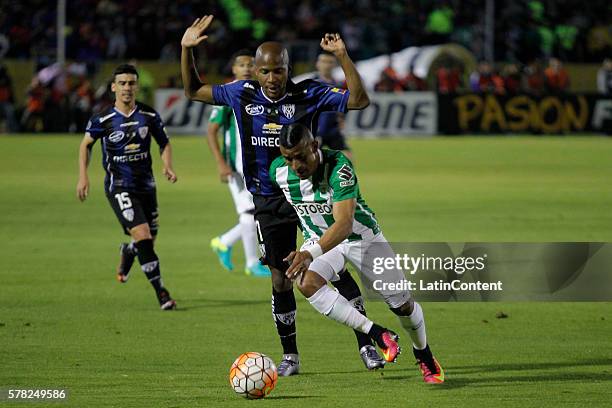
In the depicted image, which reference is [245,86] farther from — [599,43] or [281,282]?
[599,43]

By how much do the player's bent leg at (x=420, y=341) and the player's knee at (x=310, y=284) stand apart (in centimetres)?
53

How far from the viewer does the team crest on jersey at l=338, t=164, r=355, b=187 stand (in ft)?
25.9

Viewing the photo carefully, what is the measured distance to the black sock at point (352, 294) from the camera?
28.6 feet

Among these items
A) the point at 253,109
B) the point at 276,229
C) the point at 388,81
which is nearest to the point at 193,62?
the point at 253,109

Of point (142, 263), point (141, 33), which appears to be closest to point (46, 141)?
point (141, 33)

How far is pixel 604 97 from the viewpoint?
37.8m

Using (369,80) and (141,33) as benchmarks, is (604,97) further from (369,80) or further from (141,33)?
(141,33)

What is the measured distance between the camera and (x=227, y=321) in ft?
35.8

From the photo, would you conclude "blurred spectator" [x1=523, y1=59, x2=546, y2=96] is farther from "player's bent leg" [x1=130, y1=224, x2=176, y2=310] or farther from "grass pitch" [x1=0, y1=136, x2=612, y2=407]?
"player's bent leg" [x1=130, y1=224, x2=176, y2=310]

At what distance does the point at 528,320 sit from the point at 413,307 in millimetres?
3184

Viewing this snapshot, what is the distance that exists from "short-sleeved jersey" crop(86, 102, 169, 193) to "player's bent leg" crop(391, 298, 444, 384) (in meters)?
4.50

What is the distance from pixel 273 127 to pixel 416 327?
1.70 m

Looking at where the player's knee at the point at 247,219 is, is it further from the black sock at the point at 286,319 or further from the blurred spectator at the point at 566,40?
the blurred spectator at the point at 566,40

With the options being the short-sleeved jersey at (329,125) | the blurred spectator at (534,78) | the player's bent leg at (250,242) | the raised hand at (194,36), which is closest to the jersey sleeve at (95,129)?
the player's bent leg at (250,242)
